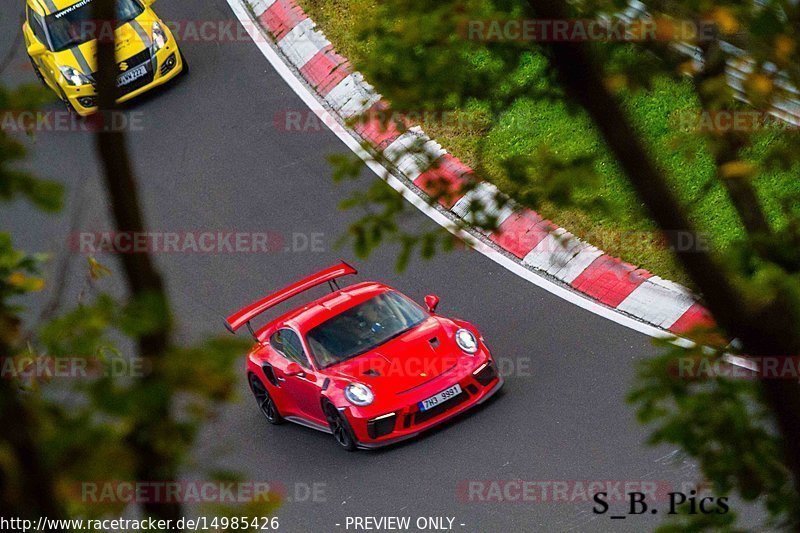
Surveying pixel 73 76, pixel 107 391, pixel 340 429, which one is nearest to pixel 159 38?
pixel 73 76

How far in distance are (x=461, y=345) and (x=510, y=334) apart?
3.48 ft

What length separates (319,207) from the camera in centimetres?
1433

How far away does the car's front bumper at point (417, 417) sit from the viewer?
11039 mm

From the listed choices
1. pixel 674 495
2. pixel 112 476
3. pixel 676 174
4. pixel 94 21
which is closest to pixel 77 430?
pixel 112 476

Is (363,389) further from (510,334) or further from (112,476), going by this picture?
(112,476)

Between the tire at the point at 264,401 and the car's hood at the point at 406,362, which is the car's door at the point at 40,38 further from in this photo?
the car's hood at the point at 406,362

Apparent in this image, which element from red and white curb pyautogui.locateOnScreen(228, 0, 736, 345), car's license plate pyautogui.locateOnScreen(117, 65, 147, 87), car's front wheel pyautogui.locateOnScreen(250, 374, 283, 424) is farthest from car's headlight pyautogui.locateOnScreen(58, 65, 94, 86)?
car's front wheel pyautogui.locateOnScreen(250, 374, 283, 424)

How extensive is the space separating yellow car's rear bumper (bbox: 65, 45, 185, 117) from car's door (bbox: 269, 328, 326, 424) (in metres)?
5.72

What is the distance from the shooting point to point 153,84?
16.5m

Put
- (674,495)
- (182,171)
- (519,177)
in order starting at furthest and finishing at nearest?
(182,171) → (674,495) → (519,177)

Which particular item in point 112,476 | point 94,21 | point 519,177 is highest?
point 94,21

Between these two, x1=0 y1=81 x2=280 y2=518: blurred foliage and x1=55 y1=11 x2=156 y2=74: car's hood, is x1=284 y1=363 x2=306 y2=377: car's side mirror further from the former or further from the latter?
x1=0 y1=81 x2=280 y2=518: blurred foliage

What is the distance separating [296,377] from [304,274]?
226cm

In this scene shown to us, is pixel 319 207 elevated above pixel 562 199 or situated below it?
below
